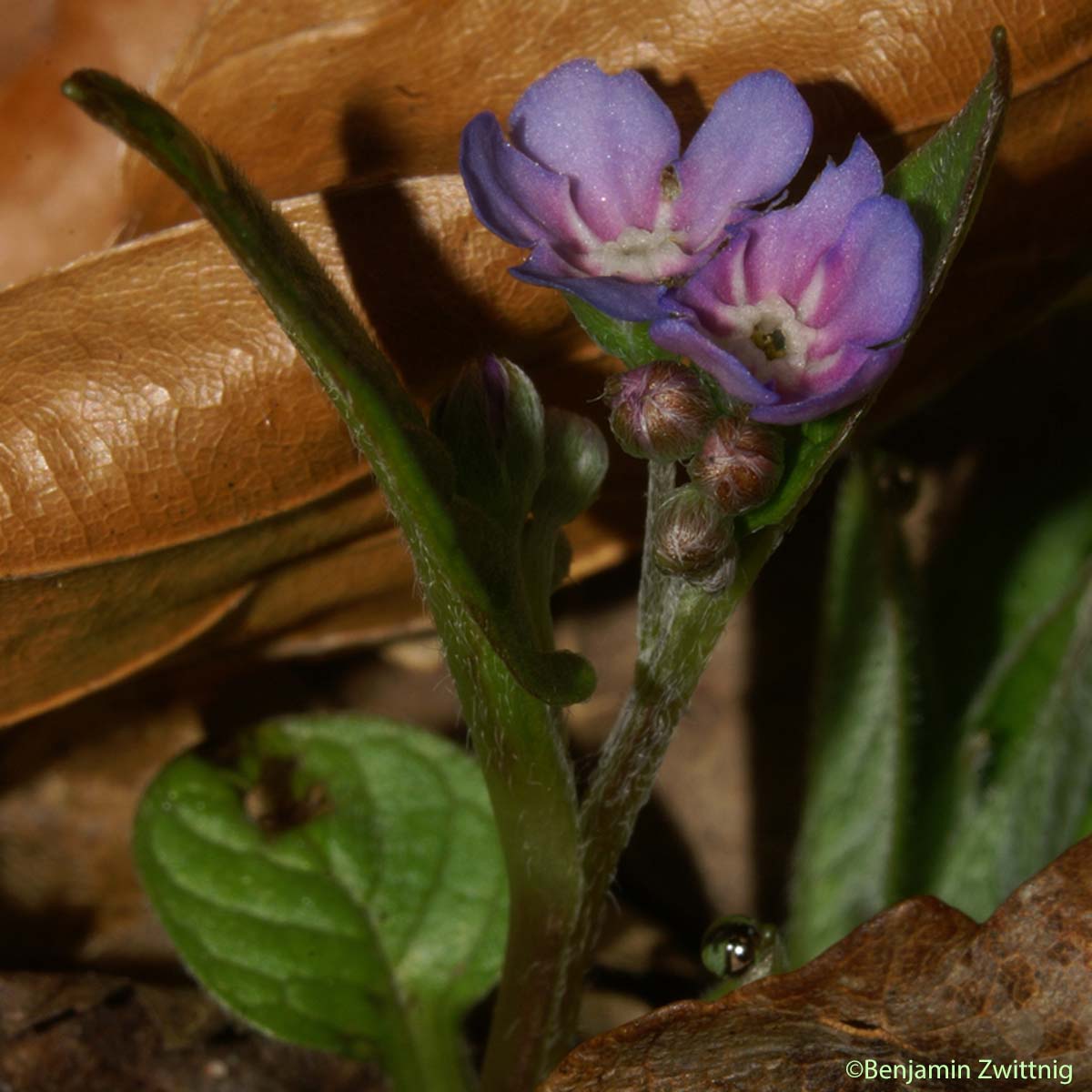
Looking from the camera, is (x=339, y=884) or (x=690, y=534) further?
(x=339, y=884)

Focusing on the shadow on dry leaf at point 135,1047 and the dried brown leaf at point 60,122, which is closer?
the shadow on dry leaf at point 135,1047

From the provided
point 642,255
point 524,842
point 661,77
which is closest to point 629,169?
point 642,255

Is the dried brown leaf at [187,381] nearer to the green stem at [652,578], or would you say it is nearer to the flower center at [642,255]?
the flower center at [642,255]

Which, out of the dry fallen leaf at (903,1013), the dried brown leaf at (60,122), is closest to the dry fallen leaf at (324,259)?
the dried brown leaf at (60,122)

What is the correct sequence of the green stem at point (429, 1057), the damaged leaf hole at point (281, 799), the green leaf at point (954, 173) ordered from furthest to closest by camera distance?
the damaged leaf hole at point (281, 799), the green stem at point (429, 1057), the green leaf at point (954, 173)

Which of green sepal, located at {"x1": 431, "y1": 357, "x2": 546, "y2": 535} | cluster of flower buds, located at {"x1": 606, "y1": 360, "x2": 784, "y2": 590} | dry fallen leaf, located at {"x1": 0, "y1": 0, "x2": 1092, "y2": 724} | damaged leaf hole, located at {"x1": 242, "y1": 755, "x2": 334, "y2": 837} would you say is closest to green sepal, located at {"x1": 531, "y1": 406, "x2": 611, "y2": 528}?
green sepal, located at {"x1": 431, "y1": 357, "x2": 546, "y2": 535}

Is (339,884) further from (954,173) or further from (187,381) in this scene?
(954,173)

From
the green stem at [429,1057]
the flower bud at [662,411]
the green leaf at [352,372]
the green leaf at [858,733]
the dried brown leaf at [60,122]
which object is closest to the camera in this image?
the green leaf at [352,372]
